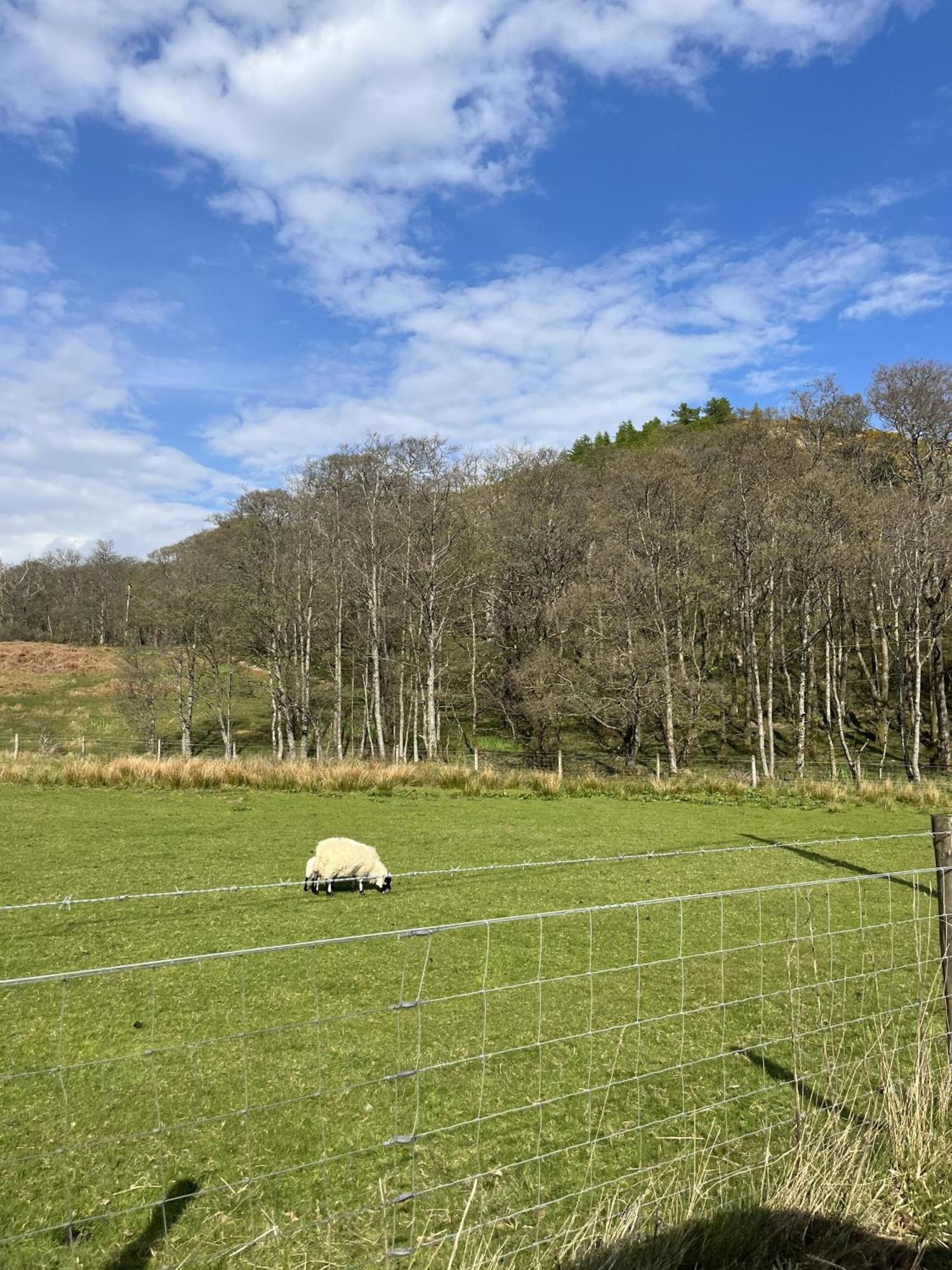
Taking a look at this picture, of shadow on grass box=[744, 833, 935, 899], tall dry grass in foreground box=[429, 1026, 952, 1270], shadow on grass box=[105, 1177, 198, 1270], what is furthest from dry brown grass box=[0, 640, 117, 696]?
tall dry grass in foreground box=[429, 1026, 952, 1270]

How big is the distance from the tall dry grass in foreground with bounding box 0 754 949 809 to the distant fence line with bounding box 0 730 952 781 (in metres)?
2.35

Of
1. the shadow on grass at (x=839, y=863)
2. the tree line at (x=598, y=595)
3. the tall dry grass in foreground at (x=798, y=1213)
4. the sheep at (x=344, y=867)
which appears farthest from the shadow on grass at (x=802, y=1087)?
the tree line at (x=598, y=595)

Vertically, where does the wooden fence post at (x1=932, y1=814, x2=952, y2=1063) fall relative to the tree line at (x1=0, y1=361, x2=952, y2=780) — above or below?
below

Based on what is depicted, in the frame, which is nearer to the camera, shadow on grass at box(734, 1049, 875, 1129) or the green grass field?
the green grass field

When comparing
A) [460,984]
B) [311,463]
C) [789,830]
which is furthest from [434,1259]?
[311,463]

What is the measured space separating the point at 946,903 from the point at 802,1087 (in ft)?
3.97

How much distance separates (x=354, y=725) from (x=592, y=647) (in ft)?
53.1

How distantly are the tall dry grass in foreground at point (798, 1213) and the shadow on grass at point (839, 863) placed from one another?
558 cm

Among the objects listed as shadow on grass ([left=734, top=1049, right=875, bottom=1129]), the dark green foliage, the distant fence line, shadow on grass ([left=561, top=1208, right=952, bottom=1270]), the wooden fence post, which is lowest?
the distant fence line

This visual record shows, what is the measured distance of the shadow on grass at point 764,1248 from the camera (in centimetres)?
239

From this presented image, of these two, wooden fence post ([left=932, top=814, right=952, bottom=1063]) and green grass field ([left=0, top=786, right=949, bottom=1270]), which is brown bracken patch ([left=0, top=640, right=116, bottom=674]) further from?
wooden fence post ([left=932, top=814, right=952, bottom=1063])

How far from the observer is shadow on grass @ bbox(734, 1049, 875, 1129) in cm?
328

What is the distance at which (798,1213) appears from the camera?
268 cm

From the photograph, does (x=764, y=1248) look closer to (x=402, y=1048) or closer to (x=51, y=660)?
(x=402, y=1048)
